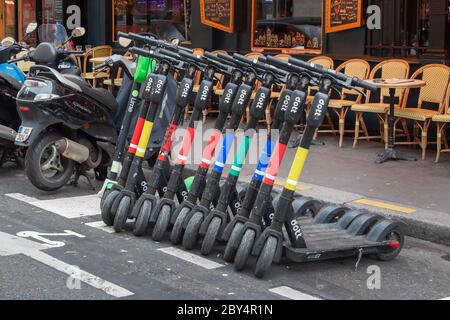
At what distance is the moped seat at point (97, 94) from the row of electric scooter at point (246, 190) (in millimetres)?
1343

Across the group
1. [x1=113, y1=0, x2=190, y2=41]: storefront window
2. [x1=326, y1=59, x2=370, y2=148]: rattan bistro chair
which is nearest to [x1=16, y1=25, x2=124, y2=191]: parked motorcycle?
[x1=326, y1=59, x2=370, y2=148]: rattan bistro chair

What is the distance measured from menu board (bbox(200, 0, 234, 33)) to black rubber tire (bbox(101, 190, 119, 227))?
21.1 feet

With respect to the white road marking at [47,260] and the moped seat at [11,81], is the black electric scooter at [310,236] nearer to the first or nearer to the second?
the white road marking at [47,260]

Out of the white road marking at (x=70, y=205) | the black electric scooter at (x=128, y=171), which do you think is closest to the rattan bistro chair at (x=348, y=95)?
the white road marking at (x=70, y=205)

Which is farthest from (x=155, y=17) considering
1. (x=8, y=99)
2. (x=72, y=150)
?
(x=72, y=150)

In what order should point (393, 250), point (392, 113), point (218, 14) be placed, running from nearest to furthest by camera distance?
point (393, 250) < point (392, 113) < point (218, 14)

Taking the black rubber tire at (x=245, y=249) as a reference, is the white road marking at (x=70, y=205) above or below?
below

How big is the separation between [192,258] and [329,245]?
3.39 ft

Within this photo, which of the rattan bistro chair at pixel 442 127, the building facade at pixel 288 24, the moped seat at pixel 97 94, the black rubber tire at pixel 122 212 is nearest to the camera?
the black rubber tire at pixel 122 212

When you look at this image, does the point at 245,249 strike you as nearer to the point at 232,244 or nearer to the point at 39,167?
the point at 232,244

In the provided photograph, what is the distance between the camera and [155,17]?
1437 cm

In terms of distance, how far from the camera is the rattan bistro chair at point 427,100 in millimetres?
9430

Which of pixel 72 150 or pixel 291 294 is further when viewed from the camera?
pixel 72 150
